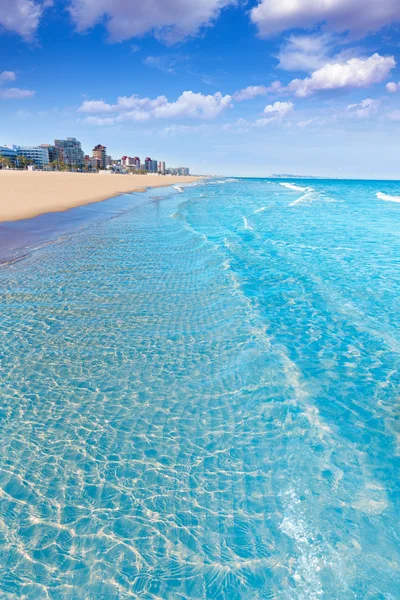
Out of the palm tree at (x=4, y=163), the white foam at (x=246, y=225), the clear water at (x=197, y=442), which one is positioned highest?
the palm tree at (x=4, y=163)

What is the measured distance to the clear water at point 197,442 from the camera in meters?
4.09

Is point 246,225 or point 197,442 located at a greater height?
point 246,225

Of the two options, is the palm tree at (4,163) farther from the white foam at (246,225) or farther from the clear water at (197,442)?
the clear water at (197,442)

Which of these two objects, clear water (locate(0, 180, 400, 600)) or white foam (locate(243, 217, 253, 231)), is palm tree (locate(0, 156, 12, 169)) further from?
clear water (locate(0, 180, 400, 600))

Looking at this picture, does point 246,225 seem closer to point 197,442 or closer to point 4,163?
point 197,442

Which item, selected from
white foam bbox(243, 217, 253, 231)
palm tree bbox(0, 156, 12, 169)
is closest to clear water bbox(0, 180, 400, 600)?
white foam bbox(243, 217, 253, 231)

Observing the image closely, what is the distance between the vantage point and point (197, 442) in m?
5.90

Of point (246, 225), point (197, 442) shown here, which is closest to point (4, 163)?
point (246, 225)

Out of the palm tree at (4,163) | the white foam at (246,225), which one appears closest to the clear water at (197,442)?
the white foam at (246,225)

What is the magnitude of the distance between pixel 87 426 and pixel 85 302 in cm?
583

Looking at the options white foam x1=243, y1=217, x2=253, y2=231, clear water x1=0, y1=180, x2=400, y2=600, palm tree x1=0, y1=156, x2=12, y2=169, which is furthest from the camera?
palm tree x1=0, y1=156, x2=12, y2=169

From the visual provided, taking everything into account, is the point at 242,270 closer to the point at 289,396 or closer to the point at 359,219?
the point at 289,396

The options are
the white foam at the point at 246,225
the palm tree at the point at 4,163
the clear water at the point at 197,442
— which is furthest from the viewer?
the palm tree at the point at 4,163

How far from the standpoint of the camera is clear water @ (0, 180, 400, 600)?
409cm
